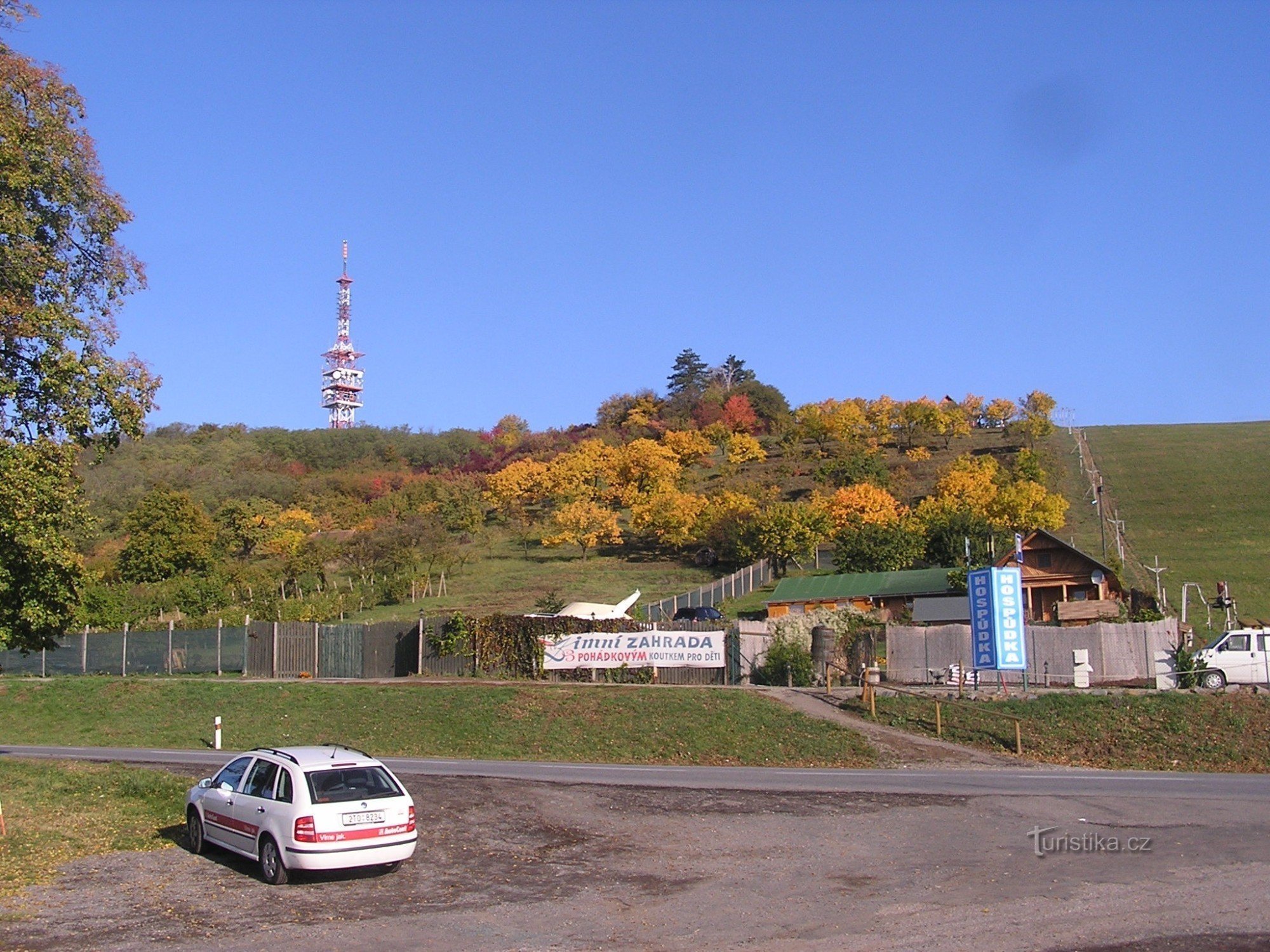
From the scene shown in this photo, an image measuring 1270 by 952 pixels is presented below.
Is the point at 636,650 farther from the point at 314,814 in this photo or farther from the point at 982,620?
the point at 314,814

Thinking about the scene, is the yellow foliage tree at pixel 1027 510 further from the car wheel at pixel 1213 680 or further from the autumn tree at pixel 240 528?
the autumn tree at pixel 240 528

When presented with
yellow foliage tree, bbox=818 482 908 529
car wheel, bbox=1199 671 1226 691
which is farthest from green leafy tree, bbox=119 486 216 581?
car wheel, bbox=1199 671 1226 691

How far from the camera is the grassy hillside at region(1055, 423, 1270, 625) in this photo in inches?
2255

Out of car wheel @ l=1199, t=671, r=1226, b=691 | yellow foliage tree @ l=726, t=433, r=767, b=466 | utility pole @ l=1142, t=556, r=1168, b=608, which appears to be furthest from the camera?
yellow foliage tree @ l=726, t=433, r=767, b=466

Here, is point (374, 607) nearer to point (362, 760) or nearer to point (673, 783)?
point (673, 783)

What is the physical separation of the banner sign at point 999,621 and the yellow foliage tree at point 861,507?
42575 millimetres

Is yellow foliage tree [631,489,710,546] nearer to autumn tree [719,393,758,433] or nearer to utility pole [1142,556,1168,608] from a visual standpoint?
utility pole [1142,556,1168,608]

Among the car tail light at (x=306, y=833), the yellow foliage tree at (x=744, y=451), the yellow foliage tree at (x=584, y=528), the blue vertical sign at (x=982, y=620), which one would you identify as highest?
the yellow foliage tree at (x=744, y=451)

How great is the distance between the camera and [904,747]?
25109 mm

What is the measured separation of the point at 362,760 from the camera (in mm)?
12750

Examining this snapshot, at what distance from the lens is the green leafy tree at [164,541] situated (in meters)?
68.6

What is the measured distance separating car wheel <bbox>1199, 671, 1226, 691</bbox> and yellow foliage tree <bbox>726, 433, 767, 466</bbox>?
8119 cm

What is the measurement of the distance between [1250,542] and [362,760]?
6571 cm

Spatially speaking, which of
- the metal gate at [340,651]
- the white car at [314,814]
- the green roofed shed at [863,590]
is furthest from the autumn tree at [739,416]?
the white car at [314,814]
